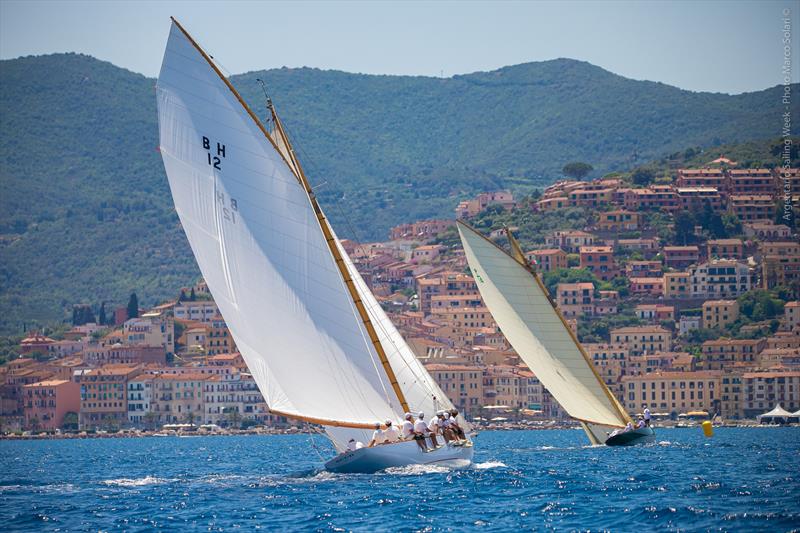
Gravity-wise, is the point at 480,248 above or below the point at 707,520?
above

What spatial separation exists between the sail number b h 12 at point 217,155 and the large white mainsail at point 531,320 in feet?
67.3

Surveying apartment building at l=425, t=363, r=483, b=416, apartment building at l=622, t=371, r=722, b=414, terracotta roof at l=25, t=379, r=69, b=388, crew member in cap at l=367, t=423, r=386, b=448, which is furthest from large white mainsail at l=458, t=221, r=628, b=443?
terracotta roof at l=25, t=379, r=69, b=388

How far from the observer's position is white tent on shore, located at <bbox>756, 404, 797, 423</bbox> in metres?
132

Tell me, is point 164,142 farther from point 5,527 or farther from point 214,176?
point 5,527

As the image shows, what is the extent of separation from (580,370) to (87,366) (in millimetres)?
120114

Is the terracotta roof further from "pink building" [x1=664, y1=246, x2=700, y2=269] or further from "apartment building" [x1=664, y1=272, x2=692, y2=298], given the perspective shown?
"pink building" [x1=664, y1=246, x2=700, y2=269]

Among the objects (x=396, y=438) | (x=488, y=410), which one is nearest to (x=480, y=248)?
(x=396, y=438)

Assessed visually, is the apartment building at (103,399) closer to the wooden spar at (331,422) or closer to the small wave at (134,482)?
the small wave at (134,482)

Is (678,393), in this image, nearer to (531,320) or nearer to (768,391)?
(768,391)

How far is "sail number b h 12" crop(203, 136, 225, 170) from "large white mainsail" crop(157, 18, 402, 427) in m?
0.03

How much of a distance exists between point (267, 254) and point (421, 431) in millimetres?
6347

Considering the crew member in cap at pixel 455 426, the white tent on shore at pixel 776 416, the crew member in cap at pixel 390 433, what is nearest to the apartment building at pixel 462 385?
the white tent on shore at pixel 776 416

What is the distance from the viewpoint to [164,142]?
41500mm

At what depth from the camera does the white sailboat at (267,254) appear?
40.9 meters
